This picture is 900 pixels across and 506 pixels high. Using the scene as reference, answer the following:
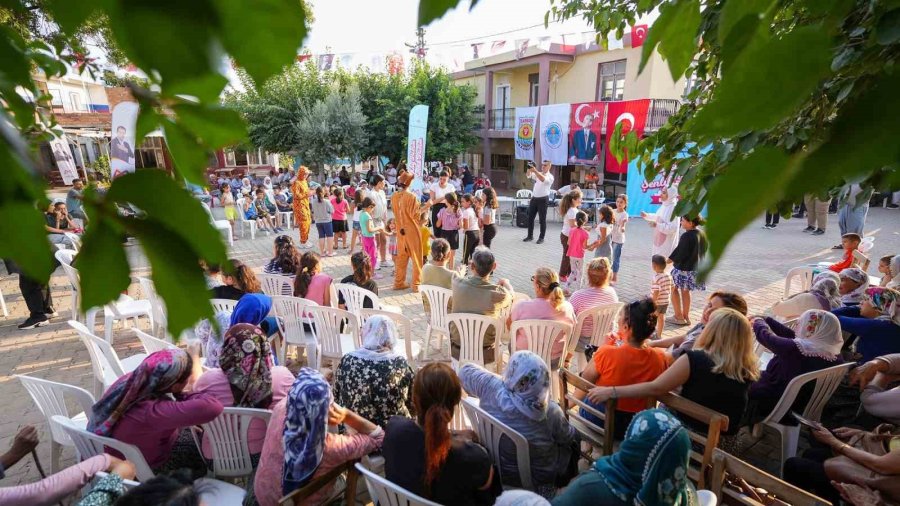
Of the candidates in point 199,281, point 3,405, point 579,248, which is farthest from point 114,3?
point 579,248

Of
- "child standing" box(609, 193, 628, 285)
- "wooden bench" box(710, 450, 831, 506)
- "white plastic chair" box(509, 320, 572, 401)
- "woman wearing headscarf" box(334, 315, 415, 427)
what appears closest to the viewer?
"wooden bench" box(710, 450, 831, 506)

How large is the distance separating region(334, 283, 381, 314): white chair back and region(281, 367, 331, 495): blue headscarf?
2445 mm

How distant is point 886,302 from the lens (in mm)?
3592

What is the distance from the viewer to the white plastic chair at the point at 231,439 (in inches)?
107

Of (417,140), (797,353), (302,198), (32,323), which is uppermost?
(417,140)

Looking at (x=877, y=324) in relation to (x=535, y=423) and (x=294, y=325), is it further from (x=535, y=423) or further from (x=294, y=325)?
(x=294, y=325)

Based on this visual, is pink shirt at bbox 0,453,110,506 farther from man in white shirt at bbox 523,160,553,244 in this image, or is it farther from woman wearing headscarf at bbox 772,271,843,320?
man in white shirt at bbox 523,160,553,244

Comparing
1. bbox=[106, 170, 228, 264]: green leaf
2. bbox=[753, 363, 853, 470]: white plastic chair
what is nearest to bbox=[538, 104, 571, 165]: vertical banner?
bbox=[753, 363, 853, 470]: white plastic chair

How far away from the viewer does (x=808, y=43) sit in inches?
16.4

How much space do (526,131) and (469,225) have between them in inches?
471

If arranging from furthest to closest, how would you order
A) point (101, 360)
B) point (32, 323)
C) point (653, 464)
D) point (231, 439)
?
point (32, 323) < point (101, 360) < point (231, 439) < point (653, 464)

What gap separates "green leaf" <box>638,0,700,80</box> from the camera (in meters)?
0.77

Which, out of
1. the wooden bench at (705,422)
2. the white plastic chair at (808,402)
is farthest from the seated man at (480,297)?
the white plastic chair at (808,402)

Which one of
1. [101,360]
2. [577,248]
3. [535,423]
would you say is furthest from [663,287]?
[101,360]
